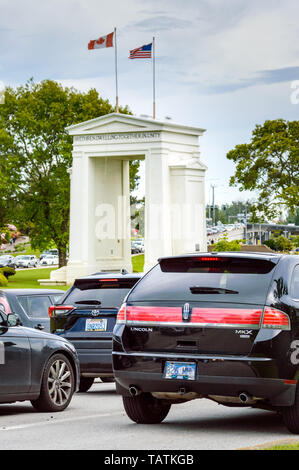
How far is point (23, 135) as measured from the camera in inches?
2549

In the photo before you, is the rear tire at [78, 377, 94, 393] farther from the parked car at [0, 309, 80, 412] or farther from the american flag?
the american flag

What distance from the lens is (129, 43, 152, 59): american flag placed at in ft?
177

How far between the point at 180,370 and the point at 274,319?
1.03 m

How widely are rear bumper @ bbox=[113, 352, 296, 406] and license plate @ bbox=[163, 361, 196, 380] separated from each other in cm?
4

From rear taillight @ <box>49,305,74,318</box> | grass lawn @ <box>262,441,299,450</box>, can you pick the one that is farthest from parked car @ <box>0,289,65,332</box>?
grass lawn @ <box>262,441,299,450</box>

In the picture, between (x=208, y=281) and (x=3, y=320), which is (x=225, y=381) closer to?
(x=208, y=281)

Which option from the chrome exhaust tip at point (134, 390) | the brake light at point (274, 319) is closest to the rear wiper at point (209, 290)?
the brake light at point (274, 319)

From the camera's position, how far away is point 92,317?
557 inches

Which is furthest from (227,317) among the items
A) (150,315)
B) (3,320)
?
(3,320)

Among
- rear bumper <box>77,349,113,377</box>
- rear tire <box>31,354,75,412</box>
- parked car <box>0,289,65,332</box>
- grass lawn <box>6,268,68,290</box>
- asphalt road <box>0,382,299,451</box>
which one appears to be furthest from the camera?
grass lawn <box>6,268,68,290</box>

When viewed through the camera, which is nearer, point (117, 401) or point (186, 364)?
point (186, 364)
